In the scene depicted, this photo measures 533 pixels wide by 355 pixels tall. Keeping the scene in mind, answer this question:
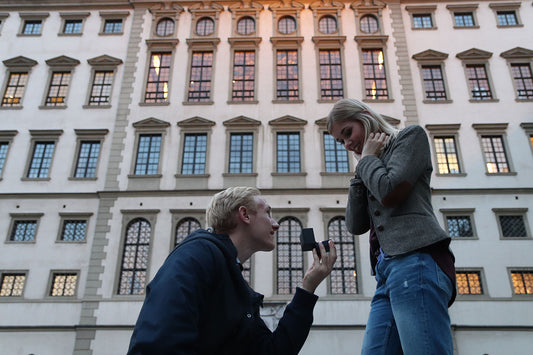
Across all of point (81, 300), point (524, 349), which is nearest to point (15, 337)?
point (81, 300)

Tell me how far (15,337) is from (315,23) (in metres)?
23.5

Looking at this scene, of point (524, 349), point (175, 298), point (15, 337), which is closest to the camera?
point (175, 298)

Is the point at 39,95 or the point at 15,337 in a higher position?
the point at 39,95

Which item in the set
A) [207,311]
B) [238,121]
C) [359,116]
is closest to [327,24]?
[238,121]

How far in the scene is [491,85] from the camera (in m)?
24.0

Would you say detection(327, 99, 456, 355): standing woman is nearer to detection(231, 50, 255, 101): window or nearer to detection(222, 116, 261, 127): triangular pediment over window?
detection(222, 116, 261, 127): triangular pediment over window

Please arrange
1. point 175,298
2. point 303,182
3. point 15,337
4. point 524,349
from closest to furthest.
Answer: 1. point 175,298
2. point 524,349
3. point 15,337
4. point 303,182

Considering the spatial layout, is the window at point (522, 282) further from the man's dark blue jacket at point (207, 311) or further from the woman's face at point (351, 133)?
the man's dark blue jacket at point (207, 311)

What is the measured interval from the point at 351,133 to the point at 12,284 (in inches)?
881

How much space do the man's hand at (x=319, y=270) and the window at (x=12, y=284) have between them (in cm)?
2173

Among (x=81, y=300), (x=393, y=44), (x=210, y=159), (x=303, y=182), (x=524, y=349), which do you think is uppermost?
(x=393, y=44)

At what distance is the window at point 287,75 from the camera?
2445cm

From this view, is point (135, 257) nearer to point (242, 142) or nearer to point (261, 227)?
point (242, 142)

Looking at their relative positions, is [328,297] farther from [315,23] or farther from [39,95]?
[39,95]
